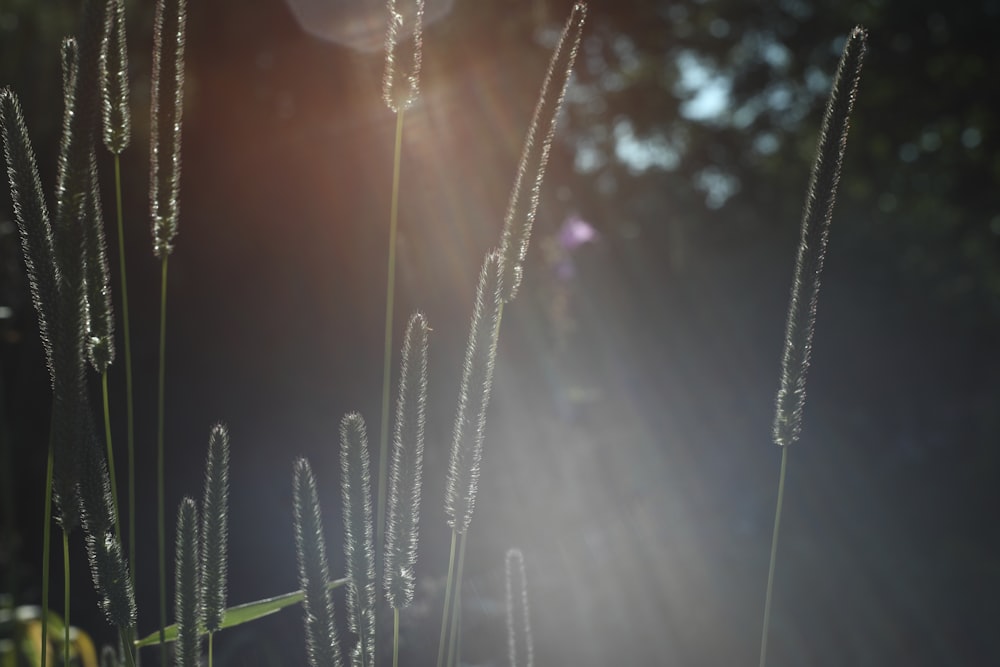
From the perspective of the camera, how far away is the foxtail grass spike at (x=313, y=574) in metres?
0.91

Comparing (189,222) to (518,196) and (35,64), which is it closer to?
(35,64)

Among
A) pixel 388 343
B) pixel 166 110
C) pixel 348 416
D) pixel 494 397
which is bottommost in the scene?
pixel 348 416

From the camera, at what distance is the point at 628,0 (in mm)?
9344

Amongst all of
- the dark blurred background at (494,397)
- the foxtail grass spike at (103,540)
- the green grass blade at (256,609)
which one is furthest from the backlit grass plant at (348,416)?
the dark blurred background at (494,397)

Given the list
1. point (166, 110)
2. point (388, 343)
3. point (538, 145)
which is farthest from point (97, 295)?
point (538, 145)

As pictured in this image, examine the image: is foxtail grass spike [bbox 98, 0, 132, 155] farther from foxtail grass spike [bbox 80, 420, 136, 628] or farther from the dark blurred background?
the dark blurred background

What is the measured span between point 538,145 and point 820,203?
0.30m

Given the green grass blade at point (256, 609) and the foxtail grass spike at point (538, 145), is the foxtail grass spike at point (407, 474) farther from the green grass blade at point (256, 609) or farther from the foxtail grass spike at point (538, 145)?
the green grass blade at point (256, 609)

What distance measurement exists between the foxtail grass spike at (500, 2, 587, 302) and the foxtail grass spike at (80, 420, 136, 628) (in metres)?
0.46

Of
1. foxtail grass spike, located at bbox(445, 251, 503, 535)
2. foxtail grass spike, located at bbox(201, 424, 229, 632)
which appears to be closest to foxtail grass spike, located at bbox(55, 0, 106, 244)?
foxtail grass spike, located at bbox(201, 424, 229, 632)

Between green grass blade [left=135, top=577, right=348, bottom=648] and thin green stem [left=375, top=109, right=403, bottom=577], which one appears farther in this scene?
green grass blade [left=135, top=577, right=348, bottom=648]

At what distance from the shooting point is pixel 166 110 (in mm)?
967

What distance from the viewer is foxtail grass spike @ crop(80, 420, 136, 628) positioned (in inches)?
33.8

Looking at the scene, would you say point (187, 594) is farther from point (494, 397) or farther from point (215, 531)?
point (494, 397)
